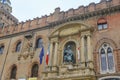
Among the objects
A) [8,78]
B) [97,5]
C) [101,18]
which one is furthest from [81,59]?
[8,78]

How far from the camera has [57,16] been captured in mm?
19859

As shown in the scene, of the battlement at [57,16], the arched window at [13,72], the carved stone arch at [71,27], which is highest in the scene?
the battlement at [57,16]

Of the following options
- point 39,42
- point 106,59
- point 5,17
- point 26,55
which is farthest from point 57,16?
point 5,17

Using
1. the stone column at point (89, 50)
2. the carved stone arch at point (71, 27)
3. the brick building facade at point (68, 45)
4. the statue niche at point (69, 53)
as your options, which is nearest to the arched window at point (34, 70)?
the brick building facade at point (68, 45)

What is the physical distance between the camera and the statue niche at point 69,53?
53.7 ft

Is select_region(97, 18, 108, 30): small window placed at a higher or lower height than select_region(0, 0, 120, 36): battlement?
lower

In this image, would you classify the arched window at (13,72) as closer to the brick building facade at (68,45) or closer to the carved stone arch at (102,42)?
the brick building facade at (68,45)

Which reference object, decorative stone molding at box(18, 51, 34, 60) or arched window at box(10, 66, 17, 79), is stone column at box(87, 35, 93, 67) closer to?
decorative stone molding at box(18, 51, 34, 60)

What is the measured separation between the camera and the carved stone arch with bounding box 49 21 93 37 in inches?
678

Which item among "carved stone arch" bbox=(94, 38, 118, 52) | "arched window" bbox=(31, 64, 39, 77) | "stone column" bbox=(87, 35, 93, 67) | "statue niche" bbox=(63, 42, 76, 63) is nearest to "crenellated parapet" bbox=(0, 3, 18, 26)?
"arched window" bbox=(31, 64, 39, 77)

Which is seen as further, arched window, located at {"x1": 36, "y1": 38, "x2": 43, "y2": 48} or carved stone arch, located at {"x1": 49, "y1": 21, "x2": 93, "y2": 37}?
arched window, located at {"x1": 36, "y1": 38, "x2": 43, "y2": 48}

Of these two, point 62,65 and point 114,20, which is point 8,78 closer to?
point 62,65

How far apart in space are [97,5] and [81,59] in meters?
6.04

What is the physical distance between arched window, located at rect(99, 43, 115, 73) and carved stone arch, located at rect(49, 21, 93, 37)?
251 centimetres
